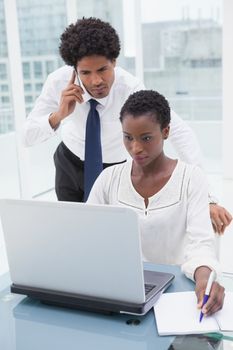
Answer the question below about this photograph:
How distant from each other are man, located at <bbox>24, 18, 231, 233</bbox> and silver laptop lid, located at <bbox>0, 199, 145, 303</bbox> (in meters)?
0.53

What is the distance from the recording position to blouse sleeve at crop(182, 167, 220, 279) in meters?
1.05

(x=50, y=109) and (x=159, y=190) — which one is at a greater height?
(x=50, y=109)

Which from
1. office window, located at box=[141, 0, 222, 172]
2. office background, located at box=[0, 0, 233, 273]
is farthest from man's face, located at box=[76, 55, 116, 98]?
office window, located at box=[141, 0, 222, 172]

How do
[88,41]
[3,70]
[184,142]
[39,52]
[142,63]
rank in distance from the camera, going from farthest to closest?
[142,63] → [39,52] → [3,70] → [184,142] → [88,41]

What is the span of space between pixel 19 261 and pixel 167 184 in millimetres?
462

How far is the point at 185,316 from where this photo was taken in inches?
34.8

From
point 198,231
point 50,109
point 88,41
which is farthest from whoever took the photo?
point 50,109

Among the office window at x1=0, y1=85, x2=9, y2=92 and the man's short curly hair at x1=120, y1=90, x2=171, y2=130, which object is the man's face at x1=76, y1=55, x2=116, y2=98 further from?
the office window at x1=0, y1=85, x2=9, y2=92

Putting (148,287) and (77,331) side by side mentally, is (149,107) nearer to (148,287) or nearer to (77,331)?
(148,287)

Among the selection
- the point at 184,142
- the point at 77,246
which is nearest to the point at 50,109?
the point at 184,142

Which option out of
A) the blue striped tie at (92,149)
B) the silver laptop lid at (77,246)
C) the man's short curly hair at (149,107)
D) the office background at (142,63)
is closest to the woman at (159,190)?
the man's short curly hair at (149,107)

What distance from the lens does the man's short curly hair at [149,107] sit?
4.03ft

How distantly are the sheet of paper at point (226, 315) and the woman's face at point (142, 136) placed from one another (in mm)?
438

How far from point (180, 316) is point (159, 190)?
0.42 meters
